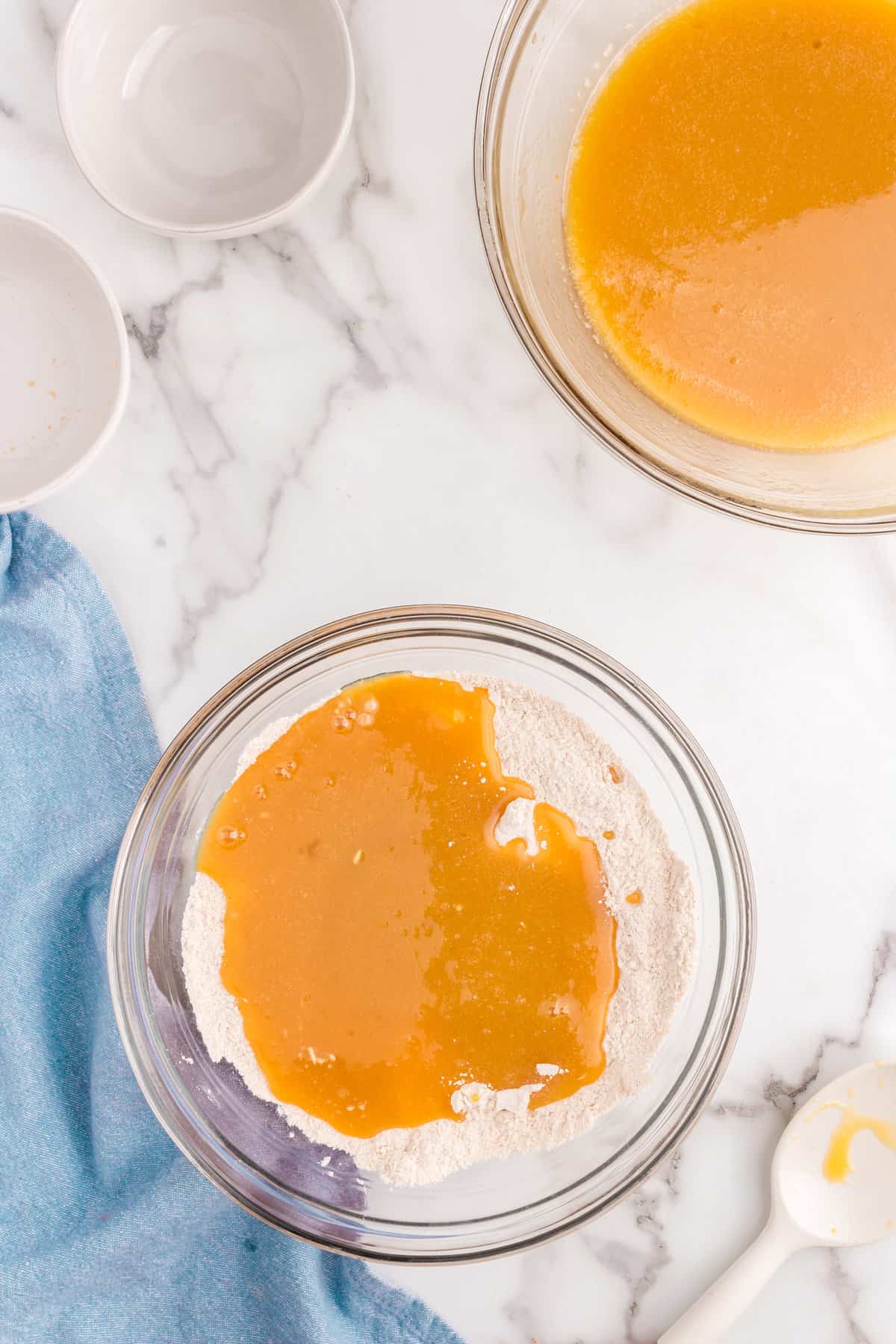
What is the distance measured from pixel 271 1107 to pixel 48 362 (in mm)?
1094

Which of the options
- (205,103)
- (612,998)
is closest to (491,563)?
(612,998)

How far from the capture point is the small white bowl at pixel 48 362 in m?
1.44

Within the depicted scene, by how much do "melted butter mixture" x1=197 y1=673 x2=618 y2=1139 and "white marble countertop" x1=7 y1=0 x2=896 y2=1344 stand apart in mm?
217

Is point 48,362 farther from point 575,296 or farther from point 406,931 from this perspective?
point 406,931

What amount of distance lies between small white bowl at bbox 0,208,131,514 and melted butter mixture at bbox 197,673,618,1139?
537 mm

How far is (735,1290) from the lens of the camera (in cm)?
141

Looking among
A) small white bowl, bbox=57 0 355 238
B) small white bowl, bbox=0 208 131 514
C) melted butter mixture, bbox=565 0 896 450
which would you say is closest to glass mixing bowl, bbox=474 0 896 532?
melted butter mixture, bbox=565 0 896 450

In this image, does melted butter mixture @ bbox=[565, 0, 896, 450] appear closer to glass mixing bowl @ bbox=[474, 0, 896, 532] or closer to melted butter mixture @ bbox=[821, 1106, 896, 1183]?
glass mixing bowl @ bbox=[474, 0, 896, 532]

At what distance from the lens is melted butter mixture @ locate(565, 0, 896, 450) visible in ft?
4.37

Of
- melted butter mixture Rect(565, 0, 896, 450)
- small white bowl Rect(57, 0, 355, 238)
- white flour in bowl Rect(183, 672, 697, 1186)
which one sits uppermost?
small white bowl Rect(57, 0, 355, 238)

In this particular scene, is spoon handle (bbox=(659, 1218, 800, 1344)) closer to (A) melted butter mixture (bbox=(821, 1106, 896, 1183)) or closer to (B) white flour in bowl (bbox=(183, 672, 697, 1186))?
(A) melted butter mixture (bbox=(821, 1106, 896, 1183))

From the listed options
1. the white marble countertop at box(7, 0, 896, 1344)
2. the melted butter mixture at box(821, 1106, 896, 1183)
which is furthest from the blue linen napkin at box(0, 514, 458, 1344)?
the melted butter mixture at box(821, 1106, 896, 1183)

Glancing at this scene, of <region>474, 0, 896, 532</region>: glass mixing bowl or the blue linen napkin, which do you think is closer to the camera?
<region>474, 0, 896, 532</region>: glass mixing bowl

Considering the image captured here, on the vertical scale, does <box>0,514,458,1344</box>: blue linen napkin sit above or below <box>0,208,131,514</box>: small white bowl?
below
